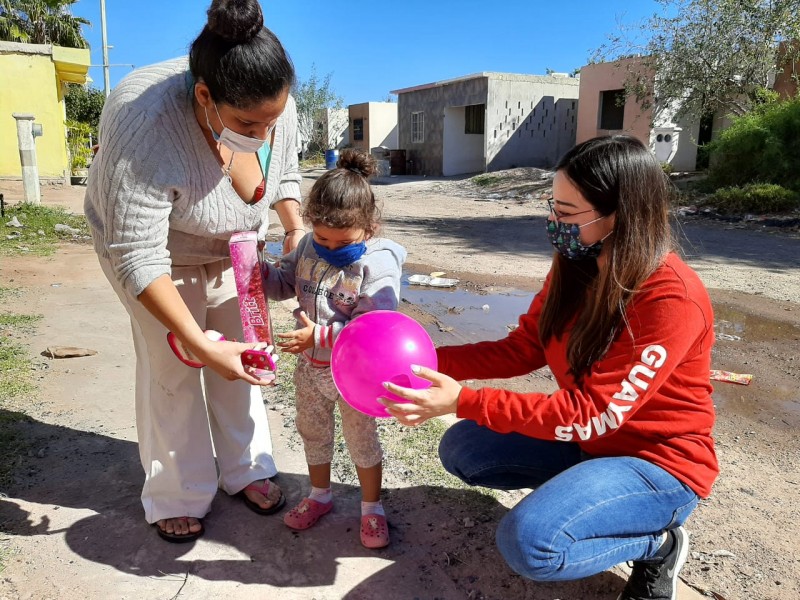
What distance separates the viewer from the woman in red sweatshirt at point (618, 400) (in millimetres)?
1856

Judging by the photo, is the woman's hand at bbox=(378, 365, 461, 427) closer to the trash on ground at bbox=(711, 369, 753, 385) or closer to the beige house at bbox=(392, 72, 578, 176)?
the trash on ground at bbox=(711, 369, 753, 385)

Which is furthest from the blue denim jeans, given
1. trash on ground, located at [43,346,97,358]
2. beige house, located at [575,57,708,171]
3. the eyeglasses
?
beige house, located at [575,57,708,171]

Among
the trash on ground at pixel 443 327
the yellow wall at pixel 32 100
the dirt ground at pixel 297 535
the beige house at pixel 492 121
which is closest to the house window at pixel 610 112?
the beige house at pixel 492 121

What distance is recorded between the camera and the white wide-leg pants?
2357 mm

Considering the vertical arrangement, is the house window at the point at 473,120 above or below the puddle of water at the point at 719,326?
above

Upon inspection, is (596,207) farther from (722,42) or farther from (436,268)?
(722,42)

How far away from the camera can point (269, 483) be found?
8.84 ft

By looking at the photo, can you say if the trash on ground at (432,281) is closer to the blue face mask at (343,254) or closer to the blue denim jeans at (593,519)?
the blue face mask at (343,254)

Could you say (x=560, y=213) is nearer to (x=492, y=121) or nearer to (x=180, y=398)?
(x=180, y=398)

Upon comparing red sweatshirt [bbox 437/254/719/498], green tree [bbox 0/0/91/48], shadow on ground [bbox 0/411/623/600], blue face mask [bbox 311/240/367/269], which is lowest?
shadow on ground [bbox 0/411/623/600]

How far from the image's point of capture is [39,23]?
28.8 meters

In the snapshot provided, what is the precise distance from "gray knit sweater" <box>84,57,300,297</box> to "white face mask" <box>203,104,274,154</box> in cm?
11

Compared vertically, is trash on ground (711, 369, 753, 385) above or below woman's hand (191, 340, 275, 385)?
below

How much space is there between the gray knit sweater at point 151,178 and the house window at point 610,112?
22586 millimetres
